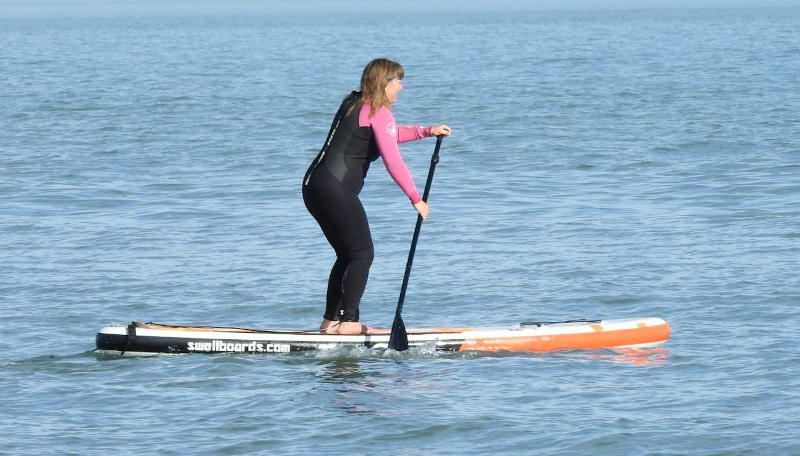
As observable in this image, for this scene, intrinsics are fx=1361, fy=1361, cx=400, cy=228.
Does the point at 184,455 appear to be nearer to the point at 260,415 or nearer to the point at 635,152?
the point at 260,415

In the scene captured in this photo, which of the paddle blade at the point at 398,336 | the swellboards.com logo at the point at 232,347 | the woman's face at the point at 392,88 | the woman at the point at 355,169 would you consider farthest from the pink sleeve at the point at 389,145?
the swellboards.com logo at the point at 232,347

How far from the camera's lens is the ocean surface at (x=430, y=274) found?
24.2 ft

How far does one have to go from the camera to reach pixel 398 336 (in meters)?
8.90

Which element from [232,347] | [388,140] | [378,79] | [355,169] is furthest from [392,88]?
[232,347]

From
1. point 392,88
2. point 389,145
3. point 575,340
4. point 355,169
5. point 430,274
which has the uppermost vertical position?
point 392,88

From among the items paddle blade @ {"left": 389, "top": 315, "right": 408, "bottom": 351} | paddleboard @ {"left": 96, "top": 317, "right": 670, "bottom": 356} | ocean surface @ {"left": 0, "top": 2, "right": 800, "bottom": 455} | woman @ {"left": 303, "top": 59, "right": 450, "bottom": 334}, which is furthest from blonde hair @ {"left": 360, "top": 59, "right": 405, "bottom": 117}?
ocean surface @ {"left": 0, "top": 2, "right": 800, "bottom": 455}

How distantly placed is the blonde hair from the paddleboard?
5.11 feet

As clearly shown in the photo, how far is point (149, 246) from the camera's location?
12.8 metres

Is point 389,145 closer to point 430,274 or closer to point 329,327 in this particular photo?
point 329,327

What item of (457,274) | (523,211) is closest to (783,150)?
(523,211)

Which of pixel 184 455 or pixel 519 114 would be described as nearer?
pixel 184 455

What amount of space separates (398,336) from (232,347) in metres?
1.09

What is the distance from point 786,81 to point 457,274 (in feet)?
74.8

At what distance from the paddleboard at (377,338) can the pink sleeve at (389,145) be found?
105 centimetres
